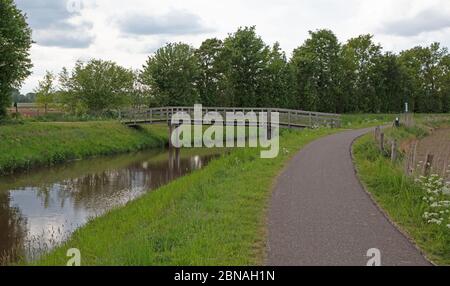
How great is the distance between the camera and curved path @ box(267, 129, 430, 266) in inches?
314

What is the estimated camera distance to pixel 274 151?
75.2 ft

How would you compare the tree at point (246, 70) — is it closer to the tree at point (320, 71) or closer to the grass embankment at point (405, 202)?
the tree at point (320, 71)

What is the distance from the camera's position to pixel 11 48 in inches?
1256

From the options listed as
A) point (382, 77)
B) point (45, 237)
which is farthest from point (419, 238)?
point (382, 77)

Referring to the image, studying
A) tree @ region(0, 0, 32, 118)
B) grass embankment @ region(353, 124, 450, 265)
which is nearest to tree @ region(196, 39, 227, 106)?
tree @ region(0, 0, 32, 118)

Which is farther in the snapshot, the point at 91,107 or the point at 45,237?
the point at 91,107

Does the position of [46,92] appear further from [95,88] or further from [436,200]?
[436,200]

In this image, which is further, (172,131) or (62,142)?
(172,131)

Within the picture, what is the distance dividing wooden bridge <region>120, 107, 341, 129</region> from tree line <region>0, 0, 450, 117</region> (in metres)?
9.30

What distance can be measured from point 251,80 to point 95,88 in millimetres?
18033

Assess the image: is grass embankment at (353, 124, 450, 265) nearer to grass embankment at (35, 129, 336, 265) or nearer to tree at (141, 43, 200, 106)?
grass embankment at (35, 129, 336, 265)

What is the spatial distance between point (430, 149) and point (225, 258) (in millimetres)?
22252

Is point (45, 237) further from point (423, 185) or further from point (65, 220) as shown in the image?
point (423, 185)

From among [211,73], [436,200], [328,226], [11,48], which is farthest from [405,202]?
[211,73]
